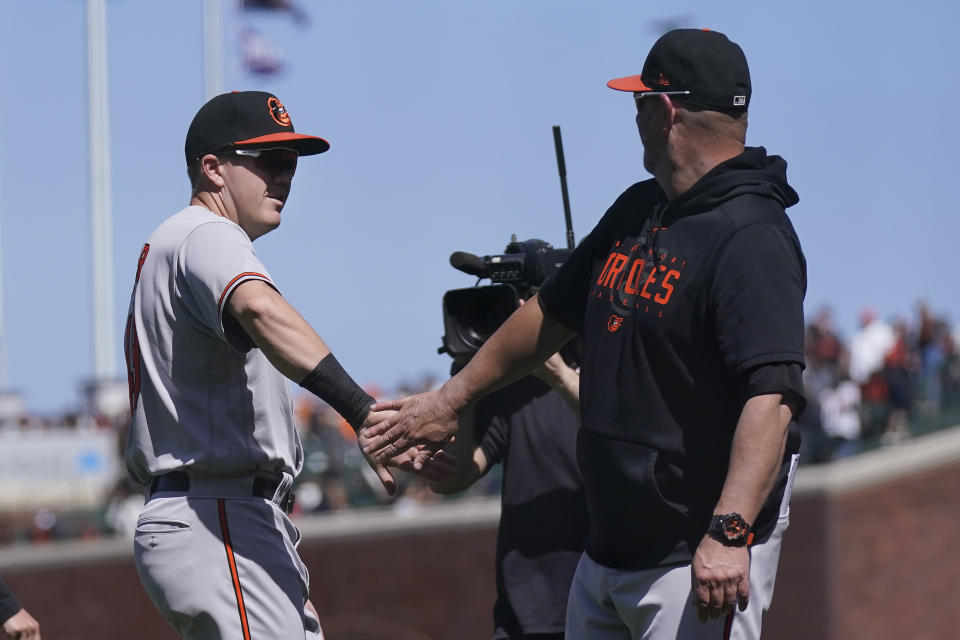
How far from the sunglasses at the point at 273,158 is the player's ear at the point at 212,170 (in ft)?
0.26

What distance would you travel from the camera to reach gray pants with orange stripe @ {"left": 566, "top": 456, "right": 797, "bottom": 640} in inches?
143

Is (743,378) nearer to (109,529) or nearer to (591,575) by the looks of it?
(591,575)

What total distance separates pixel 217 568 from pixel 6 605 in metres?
1.37

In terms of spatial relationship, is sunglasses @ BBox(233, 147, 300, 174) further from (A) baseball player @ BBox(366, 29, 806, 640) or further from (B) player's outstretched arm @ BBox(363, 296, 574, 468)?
(A) baseball player @ BBox(366, 29, 806, 640)

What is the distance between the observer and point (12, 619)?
16.0 ft

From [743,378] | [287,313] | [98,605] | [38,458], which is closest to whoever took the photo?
[743,378]

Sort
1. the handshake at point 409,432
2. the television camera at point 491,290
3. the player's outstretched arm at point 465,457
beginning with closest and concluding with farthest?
1. the handshake at point 409,432
2. the television camera at point 491,290
3. the player's outstretched arm at point 465,457

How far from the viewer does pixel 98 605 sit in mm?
16406

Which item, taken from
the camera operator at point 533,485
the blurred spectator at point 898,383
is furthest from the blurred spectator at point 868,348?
the camera operator at point 533,485

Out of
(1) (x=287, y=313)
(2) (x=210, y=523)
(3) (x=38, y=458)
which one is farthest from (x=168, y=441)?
(3) (x=38, y=458)

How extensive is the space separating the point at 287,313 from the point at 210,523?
2.15 feet

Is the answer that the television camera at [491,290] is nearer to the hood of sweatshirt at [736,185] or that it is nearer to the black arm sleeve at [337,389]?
the black arm sleeve at [337,389]

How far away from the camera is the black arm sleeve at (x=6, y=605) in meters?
4.86

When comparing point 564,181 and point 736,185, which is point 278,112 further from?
point 736,185
